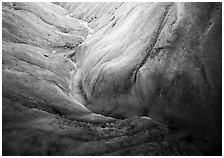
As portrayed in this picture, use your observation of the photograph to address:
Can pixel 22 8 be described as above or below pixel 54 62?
above

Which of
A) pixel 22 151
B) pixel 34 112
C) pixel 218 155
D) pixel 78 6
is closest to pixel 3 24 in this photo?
pixel 34 112

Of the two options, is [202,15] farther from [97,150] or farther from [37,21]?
[37,21]

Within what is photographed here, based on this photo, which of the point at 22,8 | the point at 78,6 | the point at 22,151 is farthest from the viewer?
the point at 78,6

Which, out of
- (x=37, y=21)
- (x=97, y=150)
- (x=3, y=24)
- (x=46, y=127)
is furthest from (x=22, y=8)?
(x=97, y=150)

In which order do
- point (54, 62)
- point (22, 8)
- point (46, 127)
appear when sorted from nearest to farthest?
point (46, 127), point (54, 62), point (22, 8)

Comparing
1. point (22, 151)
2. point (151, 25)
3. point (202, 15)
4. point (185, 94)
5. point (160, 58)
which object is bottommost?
point (22, 151)

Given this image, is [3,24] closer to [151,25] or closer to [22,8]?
[22,8]

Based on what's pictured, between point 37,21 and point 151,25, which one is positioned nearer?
point 151,25
